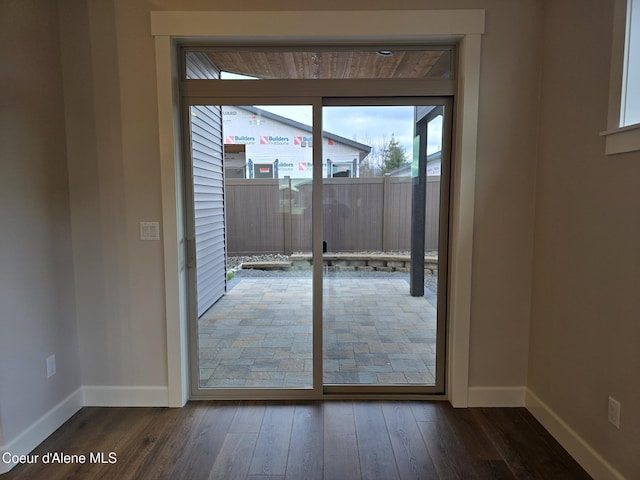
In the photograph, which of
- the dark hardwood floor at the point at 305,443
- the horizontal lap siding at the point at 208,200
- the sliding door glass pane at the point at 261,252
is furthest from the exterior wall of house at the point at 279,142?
the dark hardwood floor at the point at 305,443

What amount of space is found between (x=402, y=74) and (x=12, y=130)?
2362 mm

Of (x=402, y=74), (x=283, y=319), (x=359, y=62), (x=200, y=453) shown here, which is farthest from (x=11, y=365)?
(x=402, y=74)

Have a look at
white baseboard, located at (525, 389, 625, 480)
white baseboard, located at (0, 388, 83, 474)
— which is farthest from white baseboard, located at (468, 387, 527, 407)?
white baseboard, located at (0, 388, 83, 474)

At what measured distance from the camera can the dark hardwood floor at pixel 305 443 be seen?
72.9 inches

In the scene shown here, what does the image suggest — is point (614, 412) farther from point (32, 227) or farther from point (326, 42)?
point (32, 227)

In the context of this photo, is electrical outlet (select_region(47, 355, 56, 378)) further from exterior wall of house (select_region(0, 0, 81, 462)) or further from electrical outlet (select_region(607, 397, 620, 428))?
electrical outlet (select_region(607, 397, 620, 428))

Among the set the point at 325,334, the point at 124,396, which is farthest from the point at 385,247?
the point at 124,396

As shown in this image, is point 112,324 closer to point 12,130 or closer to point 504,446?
point 12,130

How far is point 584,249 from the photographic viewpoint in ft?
6.29

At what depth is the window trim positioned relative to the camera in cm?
166

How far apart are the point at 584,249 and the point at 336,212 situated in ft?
4.87

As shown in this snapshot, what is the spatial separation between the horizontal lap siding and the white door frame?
144mm

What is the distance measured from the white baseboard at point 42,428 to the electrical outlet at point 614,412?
10.2ft

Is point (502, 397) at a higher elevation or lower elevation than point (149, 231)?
lower
